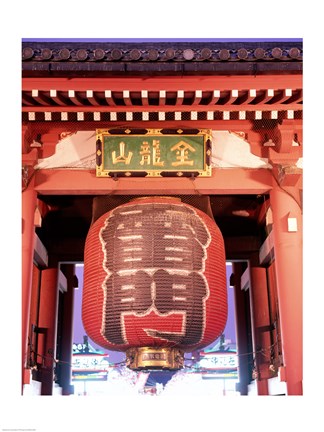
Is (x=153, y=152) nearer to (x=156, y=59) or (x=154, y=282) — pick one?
(x=156, y=59)

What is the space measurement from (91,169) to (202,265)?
1.43m

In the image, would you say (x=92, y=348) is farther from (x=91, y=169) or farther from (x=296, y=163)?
(x=296, y=163)

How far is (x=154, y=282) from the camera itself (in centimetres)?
472

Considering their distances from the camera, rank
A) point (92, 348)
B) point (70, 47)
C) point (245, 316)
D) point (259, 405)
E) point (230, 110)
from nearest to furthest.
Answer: point (259, 405) → point (70, 47) → point (230, 110) → point (245, 316) → point (92, 348)

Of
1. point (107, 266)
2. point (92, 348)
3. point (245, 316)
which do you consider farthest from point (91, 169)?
point (92, 348)

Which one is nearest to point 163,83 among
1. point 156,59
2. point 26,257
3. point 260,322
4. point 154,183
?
point 156,59

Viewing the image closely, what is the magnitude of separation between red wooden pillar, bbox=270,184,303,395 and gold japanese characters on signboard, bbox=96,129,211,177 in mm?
779

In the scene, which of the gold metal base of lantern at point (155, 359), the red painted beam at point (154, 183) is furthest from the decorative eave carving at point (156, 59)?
the gold metal base of lantern at point (155, 359)

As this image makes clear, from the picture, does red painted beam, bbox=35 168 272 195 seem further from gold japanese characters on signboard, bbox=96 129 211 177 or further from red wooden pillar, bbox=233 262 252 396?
red wooden pillar, bbox=233 262 252 396

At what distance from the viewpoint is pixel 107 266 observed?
4891 mm

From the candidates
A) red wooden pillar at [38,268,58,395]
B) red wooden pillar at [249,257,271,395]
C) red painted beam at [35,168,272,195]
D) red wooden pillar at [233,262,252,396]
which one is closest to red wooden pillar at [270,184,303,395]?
red painted beam at [35,168,272,195]

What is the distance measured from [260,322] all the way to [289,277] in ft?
6.62

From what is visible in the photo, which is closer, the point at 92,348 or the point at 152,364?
the point at 152,364

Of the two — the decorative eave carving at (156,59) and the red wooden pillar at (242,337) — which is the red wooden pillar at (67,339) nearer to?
the red wooden pillar at (242,337)
